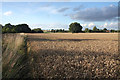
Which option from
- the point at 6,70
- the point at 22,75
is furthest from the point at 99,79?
the point at 6,70

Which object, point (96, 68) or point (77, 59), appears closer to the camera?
point (96, 68)

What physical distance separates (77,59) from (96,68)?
3.02 feet

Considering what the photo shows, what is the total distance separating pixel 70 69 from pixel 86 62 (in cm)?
82

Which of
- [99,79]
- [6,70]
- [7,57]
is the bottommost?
[99,79]

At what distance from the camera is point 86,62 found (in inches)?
174

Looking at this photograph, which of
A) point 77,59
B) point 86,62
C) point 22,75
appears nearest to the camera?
point 22,75

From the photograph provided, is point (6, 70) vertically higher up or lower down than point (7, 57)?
lower down

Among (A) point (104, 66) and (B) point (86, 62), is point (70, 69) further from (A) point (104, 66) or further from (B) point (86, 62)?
(A) point (104, 66)

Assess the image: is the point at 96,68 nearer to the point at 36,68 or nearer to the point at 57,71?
the point at 57,71

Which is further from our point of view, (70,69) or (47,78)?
(70,69)

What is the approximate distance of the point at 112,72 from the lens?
377 centimetres

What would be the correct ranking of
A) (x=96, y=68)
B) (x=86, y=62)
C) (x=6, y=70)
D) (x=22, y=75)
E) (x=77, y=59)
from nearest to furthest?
1. (x=6, y=70)
2. (x=22, y=75)
3. (x=96, y=68)
4. (x=86, y=62)
5. (x=77, y=59)

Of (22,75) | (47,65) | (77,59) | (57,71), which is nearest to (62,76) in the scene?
(57,71)

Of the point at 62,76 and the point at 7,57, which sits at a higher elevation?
the point at 7,57
